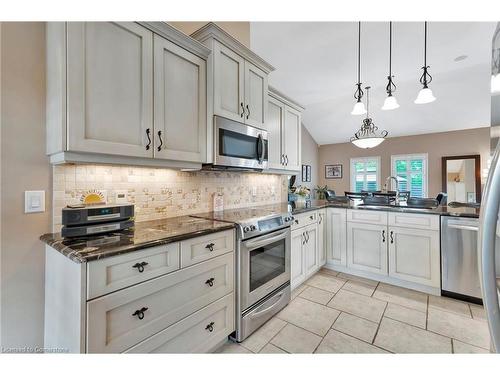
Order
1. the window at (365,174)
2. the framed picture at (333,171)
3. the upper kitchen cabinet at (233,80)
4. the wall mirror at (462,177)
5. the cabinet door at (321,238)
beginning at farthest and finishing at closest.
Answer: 1. the framed picture at (333,171)
2. the window at (365,174)
3. the wall mirror at (462,177)
4. the cabinet door at (321,238)
5. the upper kitchen cabinet at (233,80)

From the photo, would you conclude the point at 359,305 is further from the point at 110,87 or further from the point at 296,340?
the point at 110,87

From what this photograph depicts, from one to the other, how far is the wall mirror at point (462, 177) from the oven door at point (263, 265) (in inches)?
272

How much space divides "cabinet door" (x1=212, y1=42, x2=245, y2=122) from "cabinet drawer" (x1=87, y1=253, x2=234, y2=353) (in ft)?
4.09

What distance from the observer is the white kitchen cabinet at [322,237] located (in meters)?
2.99

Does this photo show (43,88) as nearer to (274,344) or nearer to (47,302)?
(47,302)

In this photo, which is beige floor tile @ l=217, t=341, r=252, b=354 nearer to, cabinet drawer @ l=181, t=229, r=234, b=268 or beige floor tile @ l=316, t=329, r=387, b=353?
beige floor tile @ l=316, t=329, r=387, b=353

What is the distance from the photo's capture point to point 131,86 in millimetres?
1404

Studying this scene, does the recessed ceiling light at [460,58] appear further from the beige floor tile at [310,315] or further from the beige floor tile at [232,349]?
the beige floor tile at [232,349]

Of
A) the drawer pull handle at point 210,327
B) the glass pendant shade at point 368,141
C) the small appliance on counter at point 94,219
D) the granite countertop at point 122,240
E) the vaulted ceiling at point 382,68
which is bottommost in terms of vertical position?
the drawer pull handle at point 210,327

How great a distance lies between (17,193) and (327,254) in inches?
125

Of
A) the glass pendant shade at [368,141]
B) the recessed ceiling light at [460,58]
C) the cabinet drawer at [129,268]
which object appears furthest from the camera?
the recessed ceiling light at [460,58]

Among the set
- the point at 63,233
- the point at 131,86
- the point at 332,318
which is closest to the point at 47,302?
the point at 63,233

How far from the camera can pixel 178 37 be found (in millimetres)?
1644

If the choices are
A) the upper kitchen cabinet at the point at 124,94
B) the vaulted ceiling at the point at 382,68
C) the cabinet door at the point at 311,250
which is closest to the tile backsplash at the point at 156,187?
the upper kitchen cabinet at the point at 124,94
